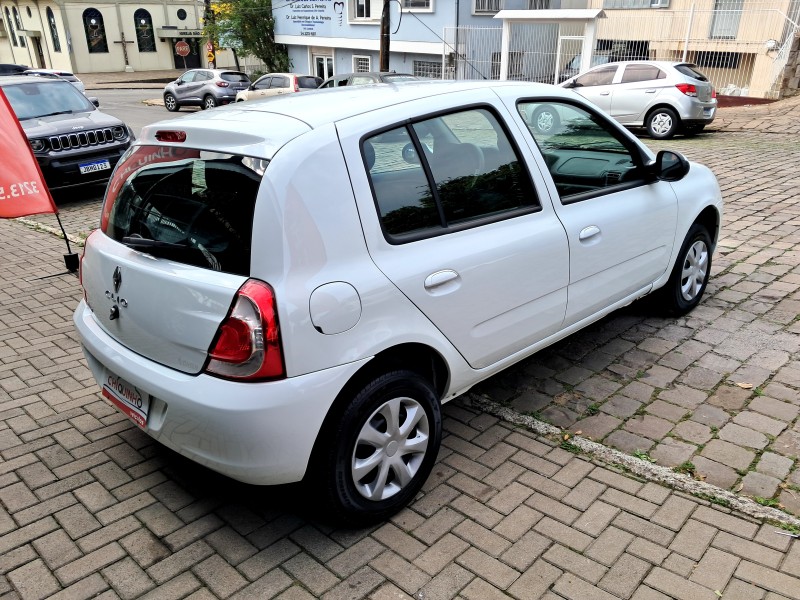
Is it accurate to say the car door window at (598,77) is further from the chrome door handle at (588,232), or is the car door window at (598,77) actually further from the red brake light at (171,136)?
the red brake light at (171,136)

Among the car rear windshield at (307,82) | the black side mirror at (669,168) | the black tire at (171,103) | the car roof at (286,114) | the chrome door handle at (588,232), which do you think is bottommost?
the black tire at (171,103)

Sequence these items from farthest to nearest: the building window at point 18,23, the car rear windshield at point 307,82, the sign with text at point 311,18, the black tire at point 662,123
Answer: the building window at point 18,23, the sign with text at point 311,18, the car rear windshield at point 307,82, the black tire at point 662,123

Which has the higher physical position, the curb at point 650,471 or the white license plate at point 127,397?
the white license plate at point 127,397

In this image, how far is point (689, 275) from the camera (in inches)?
192

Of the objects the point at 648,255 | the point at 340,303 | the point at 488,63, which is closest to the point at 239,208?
the point at 340,303

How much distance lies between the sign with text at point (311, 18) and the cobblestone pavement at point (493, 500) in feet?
84.4

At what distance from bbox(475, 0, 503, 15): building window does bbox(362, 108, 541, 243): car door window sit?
71.9ft

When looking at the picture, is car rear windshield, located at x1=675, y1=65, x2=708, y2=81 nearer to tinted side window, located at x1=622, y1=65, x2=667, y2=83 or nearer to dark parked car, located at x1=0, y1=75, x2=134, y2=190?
tinted side window, located at x1=622, y1=65, x2=667, y2=83

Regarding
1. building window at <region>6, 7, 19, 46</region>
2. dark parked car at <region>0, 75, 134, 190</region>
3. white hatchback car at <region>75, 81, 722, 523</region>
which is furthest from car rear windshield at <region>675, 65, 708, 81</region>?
building window at <region>6, 7, 19, 46</region>

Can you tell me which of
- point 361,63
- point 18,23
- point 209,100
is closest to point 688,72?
point 361,63

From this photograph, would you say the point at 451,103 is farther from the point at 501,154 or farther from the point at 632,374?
the point at 632,374

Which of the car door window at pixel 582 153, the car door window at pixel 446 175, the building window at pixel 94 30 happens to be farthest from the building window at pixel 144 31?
the car door window at pixel 446 175

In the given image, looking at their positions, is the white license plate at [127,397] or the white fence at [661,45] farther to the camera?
the white fence at [661,45]

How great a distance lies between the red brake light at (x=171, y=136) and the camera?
296 cm
